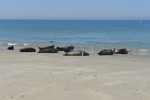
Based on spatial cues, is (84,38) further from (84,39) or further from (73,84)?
(73,84)

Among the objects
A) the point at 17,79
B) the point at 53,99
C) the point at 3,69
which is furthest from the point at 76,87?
the point at 3,69

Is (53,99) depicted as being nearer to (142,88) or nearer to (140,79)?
(142,88)

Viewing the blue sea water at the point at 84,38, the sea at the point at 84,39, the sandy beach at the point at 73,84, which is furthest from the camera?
the blue sea water at the point at 84,38

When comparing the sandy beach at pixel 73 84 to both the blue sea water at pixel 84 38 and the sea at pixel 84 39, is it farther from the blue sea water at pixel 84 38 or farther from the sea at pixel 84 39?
the blue sea water at pixel 84 38

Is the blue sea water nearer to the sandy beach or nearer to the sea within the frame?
the sea

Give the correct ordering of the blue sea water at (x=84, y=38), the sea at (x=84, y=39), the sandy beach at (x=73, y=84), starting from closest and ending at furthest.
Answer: the sandy beach at (x=73, y=84), the sea at (x=84, y=39), the blue sea water at (x=84, y=38)

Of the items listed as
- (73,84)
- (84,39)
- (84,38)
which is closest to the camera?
(73,84)

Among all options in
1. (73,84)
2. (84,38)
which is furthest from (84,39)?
(73,84)

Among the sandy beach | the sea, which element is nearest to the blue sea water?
the sea

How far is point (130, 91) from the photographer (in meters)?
8.62

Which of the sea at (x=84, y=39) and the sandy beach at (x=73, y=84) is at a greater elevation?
the sandy beach at (x=73, y=84)

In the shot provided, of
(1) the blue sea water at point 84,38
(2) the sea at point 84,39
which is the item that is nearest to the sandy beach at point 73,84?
(2) the sea at point 84,39

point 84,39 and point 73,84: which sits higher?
point 73,84

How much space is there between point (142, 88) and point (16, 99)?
11.0 ft
